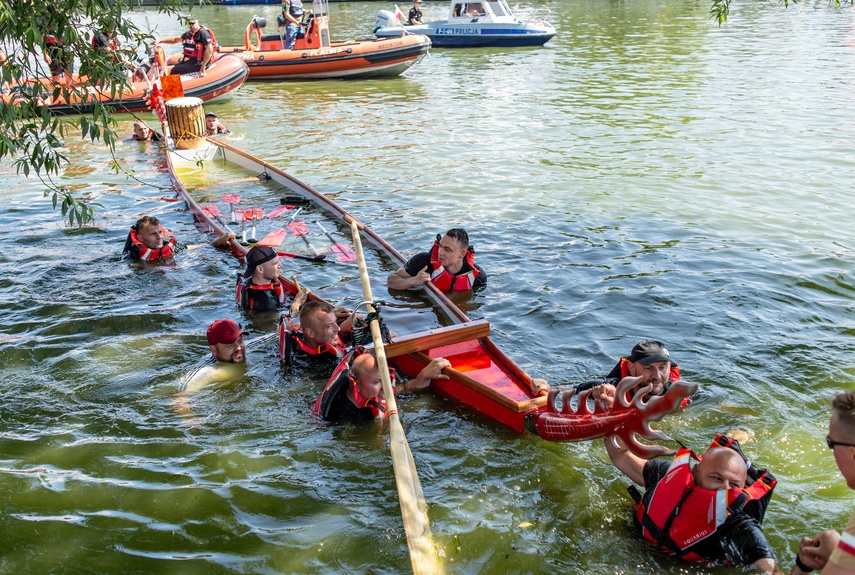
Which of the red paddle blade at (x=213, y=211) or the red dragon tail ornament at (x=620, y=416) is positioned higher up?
the red paddle blade at (x=213, y=211)

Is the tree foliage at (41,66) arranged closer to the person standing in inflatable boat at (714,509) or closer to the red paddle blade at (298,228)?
the red paddle blade at (298,228)

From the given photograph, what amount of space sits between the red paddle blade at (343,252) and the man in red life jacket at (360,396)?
4.02m

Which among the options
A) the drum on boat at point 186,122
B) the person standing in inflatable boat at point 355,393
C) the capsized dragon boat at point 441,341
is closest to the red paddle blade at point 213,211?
the capsized dragon boat at point 441,341

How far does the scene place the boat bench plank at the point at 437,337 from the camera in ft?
21.7

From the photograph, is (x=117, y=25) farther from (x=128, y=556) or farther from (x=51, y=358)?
(x=128, y=556)

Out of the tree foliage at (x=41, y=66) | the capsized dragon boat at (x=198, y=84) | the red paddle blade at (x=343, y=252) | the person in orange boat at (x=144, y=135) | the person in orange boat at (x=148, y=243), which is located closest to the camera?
the tree foliage at (x=41, y=66)

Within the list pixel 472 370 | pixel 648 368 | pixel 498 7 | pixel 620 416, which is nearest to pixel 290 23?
pixel 498 7

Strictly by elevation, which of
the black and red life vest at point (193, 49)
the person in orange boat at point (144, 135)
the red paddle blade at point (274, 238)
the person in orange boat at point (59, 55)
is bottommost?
the red paddle blade at point (274, 238)

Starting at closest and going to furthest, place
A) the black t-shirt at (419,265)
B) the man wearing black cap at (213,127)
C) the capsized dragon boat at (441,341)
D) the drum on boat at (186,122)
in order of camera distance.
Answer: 1. the capsized dragon boat at (441,341)
2. the black t-shirt at (419,265)
3. the drum on boat at (186,122)
4. the man wearing black cap at (213,127)

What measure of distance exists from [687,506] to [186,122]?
13262mm

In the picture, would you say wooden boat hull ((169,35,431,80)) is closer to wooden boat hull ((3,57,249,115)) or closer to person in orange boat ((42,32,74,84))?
wooden boat hull ((3,57,249,115))

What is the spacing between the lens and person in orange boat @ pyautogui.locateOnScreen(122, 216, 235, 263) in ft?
32.0

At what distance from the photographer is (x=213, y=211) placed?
11922mm

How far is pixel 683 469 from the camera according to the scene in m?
4.49
